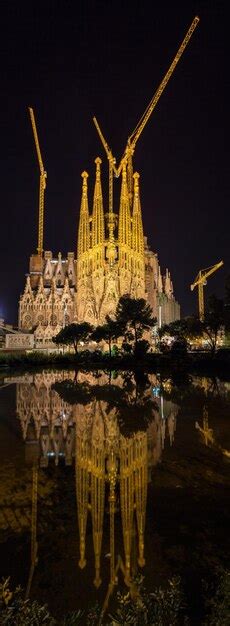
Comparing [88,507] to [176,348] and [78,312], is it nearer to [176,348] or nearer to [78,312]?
[176,348]

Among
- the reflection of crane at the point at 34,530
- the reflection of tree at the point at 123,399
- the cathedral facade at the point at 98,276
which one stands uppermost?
the cathedral facade at the point at 98,276

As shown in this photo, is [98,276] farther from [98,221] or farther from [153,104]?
[153,104]

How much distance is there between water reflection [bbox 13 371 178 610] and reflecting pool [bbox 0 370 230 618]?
2cm

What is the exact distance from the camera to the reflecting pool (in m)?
3.64

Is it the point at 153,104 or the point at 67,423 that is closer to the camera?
the point at 67,423

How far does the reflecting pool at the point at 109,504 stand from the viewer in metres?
3.64

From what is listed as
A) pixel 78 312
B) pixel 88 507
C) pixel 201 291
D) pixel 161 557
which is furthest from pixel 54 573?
pixel 201 291

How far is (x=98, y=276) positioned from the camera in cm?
7462

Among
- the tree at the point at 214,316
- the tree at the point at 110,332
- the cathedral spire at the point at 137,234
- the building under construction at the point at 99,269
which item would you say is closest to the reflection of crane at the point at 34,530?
the tree at the point at 214,316

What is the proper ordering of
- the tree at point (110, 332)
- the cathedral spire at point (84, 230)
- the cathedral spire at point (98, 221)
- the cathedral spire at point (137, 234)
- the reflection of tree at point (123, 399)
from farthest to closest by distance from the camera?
the cathedral spire at point (84, 230) < the cathedral spire at point (137, 234) < the cathedral spire at point (98, 221) < the tree at point (110, 332) < the reflection of tree at point (123, 399)

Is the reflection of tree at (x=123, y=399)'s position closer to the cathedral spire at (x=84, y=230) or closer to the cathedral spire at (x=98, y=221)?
the cathedral spire at (x=98, y=221)

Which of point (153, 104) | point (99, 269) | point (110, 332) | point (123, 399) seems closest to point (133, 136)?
point (153, 104)

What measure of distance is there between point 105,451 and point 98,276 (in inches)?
2670

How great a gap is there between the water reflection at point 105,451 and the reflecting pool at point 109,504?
0.02m
